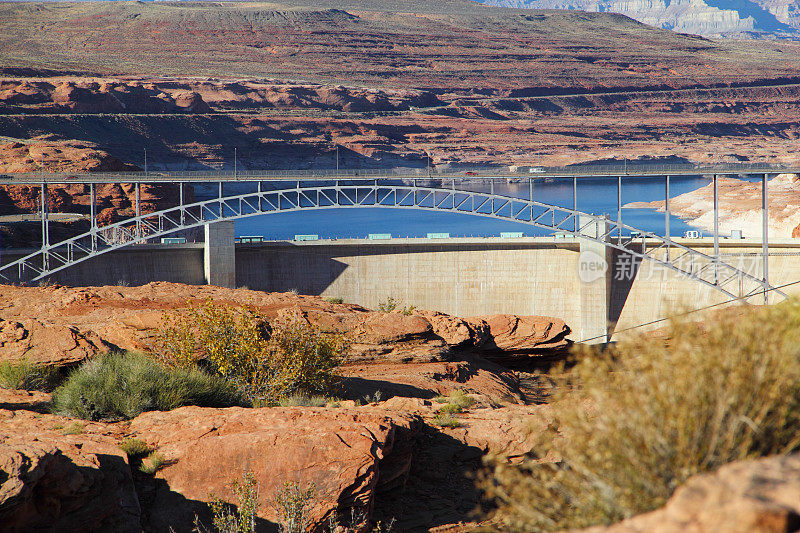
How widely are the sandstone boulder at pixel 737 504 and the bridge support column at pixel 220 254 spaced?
39.8 m

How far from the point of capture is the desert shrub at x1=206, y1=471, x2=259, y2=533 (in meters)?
9.84

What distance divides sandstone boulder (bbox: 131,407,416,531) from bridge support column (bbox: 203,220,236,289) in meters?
32.0

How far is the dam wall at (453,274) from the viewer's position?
43875 millimetres

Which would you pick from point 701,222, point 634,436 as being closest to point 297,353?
point 634,436

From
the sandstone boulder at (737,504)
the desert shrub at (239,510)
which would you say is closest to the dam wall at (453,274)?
the desert shrub at (239,510)

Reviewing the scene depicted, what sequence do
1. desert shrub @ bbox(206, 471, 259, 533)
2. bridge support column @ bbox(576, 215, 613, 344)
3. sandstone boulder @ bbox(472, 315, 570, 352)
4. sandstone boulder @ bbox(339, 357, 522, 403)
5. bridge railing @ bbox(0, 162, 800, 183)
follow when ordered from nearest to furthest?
desert shrub @ bbox(206, 471, 259, 533)
sandstone boulder @ bbox(339, 357, 522, 403)
sandstone boulder @ bbox(472, 315, 570, 352)
bridge support column @ bbox(576, 215, 613, 344)
bridge railing @ bbox(0, 162, 800, 183)

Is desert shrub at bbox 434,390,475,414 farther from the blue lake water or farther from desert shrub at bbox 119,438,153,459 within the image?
the blue lake water

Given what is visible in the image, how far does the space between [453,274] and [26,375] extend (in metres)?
33.1

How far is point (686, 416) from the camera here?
5789 mm

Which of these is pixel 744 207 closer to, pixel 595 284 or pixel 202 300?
pixel 595 284

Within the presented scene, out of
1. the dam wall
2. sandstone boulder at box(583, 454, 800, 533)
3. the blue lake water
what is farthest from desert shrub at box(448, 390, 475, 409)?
the blue lake water

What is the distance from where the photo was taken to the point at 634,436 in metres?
5.97

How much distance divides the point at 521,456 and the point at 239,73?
15930cm

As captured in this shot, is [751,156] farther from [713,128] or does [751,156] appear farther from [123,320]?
[123,320]
